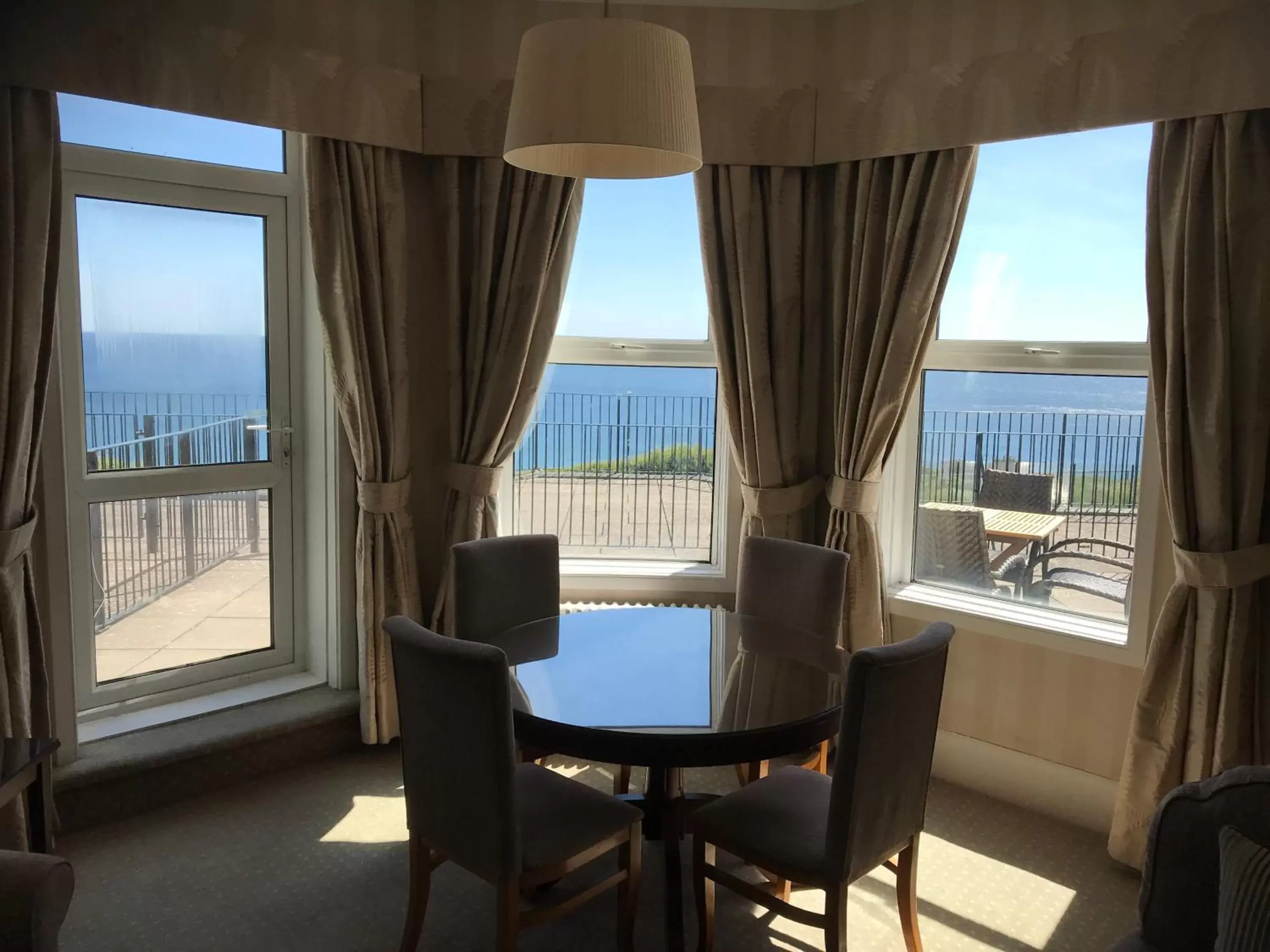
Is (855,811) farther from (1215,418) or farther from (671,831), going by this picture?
(1215,418)

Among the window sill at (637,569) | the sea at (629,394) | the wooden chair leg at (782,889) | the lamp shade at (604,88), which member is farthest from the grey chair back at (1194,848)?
the window sill at (637,569)

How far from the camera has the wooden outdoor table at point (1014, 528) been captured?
3.31 metres

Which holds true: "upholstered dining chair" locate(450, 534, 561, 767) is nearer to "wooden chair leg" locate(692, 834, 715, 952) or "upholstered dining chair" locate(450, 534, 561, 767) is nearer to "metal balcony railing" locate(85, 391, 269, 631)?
"wooden chair leg" locate(692, 834, 715, 952)

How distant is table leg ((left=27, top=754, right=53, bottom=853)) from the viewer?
88.3 inches

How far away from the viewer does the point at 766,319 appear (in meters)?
3.54

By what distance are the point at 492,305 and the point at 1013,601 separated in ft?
7.14

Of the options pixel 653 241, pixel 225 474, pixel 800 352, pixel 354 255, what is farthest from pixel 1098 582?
pixel 225 474

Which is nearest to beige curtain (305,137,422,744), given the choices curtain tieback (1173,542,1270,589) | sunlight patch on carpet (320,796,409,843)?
sunlight patch on carpet (320,796,409,843)

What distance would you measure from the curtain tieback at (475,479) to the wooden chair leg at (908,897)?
1959mm

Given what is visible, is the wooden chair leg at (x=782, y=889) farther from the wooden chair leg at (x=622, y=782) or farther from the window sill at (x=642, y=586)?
the window sill at (x=642, y=586)

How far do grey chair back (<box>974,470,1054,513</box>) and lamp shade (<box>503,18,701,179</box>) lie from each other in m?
1.96

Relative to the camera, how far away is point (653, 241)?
12.3ft

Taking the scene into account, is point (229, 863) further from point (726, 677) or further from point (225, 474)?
point (726, 677)

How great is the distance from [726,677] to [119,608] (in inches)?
85.5
